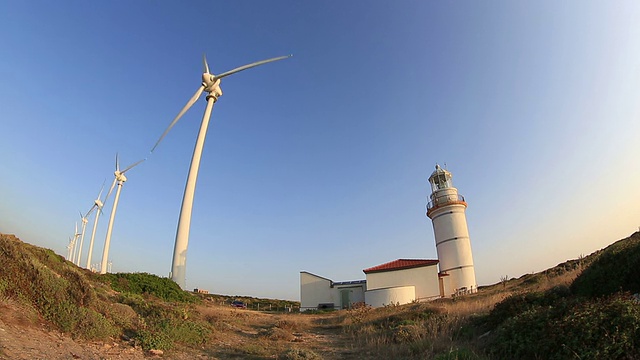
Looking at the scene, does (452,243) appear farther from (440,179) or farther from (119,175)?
(119,175)

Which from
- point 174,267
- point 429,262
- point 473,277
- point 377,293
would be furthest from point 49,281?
point 473,277

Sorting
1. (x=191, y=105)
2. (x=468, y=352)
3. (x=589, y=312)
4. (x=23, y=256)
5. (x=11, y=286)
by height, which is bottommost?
(x=468, y=352)

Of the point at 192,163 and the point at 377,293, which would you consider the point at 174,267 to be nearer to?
the point at 192,163

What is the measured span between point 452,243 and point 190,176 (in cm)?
2432

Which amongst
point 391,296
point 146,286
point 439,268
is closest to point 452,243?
point 439,268

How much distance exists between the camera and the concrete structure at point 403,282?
2980 cm

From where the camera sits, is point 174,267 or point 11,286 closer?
point 11,286

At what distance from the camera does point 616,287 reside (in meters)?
8.04

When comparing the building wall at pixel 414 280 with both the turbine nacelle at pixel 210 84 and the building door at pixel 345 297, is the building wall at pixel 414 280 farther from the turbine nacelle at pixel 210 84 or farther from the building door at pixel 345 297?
the turbine nacelle at pixel 210 84

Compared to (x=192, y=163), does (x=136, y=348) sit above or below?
below

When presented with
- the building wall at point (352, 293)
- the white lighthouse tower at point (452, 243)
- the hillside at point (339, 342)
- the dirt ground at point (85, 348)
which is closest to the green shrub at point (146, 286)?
the hillside at point (339, 342)

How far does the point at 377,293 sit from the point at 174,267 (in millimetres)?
16941

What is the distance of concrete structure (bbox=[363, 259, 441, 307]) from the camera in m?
29.8

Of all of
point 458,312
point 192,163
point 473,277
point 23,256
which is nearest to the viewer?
point 23,256
